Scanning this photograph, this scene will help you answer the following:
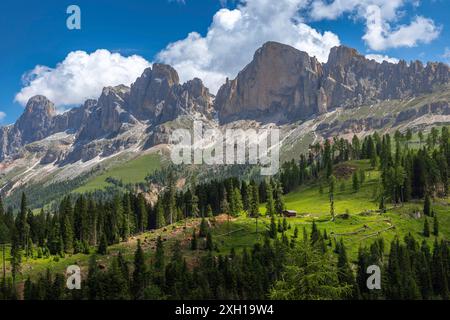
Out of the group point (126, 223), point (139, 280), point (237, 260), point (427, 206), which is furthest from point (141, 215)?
point (427, 206)

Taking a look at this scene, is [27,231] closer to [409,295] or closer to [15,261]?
[15,261]

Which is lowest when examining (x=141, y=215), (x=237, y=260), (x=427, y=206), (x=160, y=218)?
(x=237, y=260)

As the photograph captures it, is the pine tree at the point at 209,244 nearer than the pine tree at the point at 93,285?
No

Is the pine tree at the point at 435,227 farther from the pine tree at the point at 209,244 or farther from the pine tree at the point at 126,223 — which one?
the pine tree at the point at 126,223

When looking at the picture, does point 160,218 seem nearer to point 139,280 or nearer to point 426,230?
point 139,280

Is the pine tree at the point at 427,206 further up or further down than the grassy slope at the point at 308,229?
further up

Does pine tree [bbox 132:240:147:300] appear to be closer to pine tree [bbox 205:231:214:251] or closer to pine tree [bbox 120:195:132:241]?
pine tree [bbox 205:231:214:251]

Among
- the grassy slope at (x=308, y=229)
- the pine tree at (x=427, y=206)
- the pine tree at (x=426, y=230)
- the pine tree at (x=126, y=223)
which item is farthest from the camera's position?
the pine tree at (x=427, y=206)

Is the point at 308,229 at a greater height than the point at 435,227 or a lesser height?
greater

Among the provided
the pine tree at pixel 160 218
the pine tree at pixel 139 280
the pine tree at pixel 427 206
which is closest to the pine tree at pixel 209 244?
the pine tree at pixel 139 280

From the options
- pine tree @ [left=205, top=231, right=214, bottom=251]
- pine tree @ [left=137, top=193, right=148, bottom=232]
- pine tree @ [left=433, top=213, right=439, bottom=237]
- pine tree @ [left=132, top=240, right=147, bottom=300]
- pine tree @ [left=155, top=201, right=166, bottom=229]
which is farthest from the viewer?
pine tree @ [left=137, top=193, right=148, bottom=232]

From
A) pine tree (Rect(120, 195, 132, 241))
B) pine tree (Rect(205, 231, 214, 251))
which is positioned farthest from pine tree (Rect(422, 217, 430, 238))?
pine tree (Rect(120, 195, 132, 241))

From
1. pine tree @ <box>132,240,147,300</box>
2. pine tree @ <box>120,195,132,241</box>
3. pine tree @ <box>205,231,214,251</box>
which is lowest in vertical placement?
pine tree @ <box>132,240,147,300</box>

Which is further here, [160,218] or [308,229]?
[160,218]
